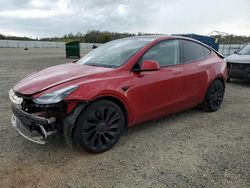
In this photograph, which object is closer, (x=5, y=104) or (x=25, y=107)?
(x=25, y=107)

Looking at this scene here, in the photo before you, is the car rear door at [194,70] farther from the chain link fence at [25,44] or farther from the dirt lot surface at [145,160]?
the chain link fence at [25,44]

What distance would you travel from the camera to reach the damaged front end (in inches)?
105

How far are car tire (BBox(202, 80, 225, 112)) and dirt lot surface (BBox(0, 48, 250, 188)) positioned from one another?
65cm

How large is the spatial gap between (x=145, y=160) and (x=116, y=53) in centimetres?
175

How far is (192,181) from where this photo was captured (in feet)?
8.23

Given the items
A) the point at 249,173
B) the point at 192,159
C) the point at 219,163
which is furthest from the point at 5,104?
the point at 249,173

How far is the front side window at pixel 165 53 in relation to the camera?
3.57 meters

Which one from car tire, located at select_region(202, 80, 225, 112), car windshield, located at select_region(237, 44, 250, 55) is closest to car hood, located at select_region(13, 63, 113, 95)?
car tire, located at select_region(202, 80, 225, 112)

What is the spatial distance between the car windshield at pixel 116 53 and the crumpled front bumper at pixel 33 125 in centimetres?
127

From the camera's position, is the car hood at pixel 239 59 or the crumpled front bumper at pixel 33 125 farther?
the car hood at pixel 239 59

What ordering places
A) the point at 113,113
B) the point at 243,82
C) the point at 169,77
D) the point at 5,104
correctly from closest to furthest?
the point at 113,113 < the point at 169,77 < the point at 5,104 < the point at 243,82

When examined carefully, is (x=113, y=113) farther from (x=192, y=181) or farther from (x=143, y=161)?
(x=192, y=181)

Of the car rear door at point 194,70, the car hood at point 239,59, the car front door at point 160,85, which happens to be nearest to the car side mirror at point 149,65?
the car front door at point 160,85

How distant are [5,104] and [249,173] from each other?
4.86 meters
